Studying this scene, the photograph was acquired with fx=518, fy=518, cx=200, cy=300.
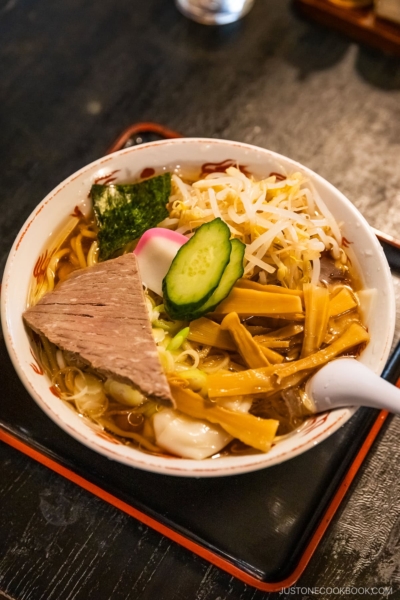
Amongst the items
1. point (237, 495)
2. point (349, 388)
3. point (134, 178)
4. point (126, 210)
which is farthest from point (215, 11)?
point (237, 495)

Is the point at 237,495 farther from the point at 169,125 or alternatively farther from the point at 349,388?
the point at 169,125

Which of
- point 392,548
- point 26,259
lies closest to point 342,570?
point 392,548

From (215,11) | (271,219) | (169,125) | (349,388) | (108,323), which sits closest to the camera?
(349,388)

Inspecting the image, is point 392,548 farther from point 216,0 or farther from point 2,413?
point 216,0

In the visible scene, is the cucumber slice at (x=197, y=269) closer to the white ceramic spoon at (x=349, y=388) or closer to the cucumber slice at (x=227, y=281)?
the cucumber slice at (x=227, y=281)

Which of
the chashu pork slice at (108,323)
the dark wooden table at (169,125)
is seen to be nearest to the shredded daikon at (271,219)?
the chashu pork slice at (108,323)

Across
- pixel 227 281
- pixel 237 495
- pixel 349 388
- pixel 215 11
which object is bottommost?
pixel 237 495

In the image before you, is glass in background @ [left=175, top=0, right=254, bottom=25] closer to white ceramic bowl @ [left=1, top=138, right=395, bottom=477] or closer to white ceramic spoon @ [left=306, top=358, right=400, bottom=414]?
white ceramic bowl @ [left=1, top=138, right=395, bottom=477]

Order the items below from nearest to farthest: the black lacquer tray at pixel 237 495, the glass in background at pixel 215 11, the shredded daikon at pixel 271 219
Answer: the black lacquer tray at pixel 237 495 < the shredded daikon at pixel 271 219 < the glass in background at pixel 215 11
